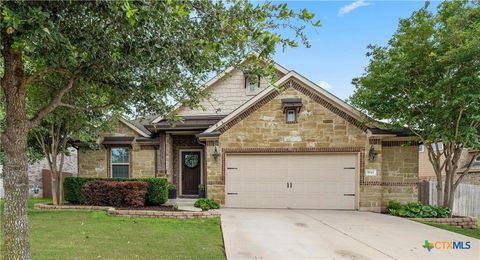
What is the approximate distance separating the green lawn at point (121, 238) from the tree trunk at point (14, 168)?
184cm

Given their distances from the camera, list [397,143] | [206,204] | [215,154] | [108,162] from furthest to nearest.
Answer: [108,162] → [215,154] → [397,143] → [206,204]

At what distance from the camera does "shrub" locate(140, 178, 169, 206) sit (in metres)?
12.0

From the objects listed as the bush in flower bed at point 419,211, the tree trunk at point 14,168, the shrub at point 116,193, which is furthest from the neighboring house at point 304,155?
the tree trunk at point 14,168

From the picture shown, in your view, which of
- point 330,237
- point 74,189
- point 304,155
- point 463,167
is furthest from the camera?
point 463,167

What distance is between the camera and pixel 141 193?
11.4 m

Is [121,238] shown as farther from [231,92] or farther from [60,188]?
[231,92]

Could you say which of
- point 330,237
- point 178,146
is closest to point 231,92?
point 178,146

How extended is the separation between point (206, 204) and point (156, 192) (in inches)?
92.5

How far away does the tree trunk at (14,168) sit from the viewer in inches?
141

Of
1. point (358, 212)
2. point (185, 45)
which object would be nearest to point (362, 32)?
point (358, 212)

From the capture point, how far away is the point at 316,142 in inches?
464

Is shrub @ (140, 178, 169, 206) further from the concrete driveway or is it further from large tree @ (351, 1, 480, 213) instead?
large tree @ (351, 1, 480, 213)

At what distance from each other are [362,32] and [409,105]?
9.51 feet

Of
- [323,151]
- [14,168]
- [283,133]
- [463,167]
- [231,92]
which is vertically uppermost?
[231,92]
